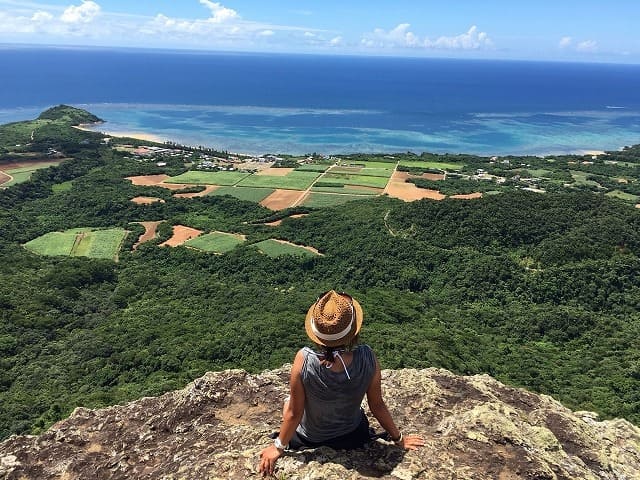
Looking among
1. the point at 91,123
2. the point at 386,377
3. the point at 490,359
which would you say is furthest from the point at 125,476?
the point at 91,123

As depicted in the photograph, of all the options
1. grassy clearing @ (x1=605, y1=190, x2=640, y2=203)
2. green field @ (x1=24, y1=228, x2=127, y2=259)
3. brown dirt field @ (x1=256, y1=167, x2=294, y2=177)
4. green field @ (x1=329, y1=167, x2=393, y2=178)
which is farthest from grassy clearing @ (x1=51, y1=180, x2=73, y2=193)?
grassy clearing @ (x1=605, y1=190, x2=640, y2=203)

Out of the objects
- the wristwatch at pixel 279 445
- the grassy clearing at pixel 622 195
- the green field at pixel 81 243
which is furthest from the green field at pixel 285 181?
the wristwatch at pixel 279 445

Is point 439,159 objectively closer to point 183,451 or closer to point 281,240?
point 281,240

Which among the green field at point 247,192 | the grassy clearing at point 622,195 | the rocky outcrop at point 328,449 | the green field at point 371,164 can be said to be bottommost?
the green field at point 247,192

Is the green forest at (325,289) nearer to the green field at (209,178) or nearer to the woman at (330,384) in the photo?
the green field at (209,178)

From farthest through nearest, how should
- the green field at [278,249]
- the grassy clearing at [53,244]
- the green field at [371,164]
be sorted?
the green field at [371,164] → the grassy clearing at [53,244] → the green field at [278,249]

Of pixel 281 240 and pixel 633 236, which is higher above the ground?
pixel 633 236

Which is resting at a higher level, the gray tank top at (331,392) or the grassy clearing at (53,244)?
the gray tank top at (331,392)

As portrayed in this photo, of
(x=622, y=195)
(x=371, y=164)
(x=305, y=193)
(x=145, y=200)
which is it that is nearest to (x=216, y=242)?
(x=145, y=200)
